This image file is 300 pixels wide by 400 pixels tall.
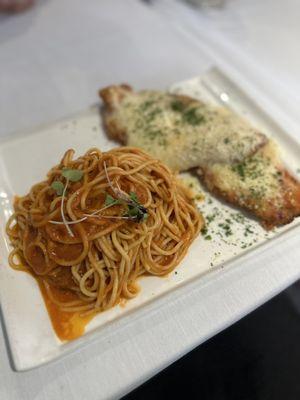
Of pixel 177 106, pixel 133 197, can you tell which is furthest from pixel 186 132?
pixel 133 197

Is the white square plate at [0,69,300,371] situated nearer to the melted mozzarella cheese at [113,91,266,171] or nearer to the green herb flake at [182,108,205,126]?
the melted mozzarella cheese at [113,91,266,171]

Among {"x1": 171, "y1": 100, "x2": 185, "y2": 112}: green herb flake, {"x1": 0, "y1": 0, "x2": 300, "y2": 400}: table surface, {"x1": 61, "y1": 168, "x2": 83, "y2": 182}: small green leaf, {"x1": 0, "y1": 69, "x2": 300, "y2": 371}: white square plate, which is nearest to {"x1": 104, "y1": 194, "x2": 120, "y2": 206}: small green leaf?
{"x1": 61, "y1": 168, "x2": 83, "y2": 182}: small green leaf

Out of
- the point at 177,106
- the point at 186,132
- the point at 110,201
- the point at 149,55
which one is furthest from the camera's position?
the point at 149,55

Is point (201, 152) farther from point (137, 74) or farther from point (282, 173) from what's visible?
point (137, 74)

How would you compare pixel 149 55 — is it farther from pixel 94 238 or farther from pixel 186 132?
pixel 94 238

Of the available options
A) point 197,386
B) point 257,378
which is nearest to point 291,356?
point 257,378
